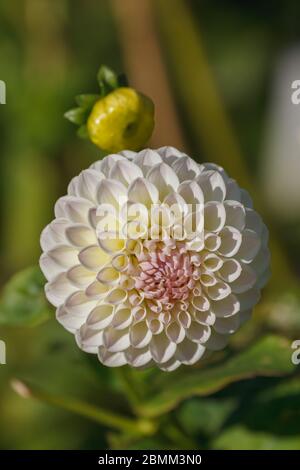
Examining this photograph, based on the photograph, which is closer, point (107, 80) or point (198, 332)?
point (198, 332)

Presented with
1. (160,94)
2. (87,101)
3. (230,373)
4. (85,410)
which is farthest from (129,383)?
(160,94)

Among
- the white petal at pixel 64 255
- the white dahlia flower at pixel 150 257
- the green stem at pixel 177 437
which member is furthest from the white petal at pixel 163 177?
the green stem at pixel 177 437

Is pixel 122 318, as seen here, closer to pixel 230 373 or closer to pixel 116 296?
pixel 116 296

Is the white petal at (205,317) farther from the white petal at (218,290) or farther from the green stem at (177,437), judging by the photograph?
the green stem at (177,437)

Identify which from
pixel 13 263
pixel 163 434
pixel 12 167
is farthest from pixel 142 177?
pixel 12 167
